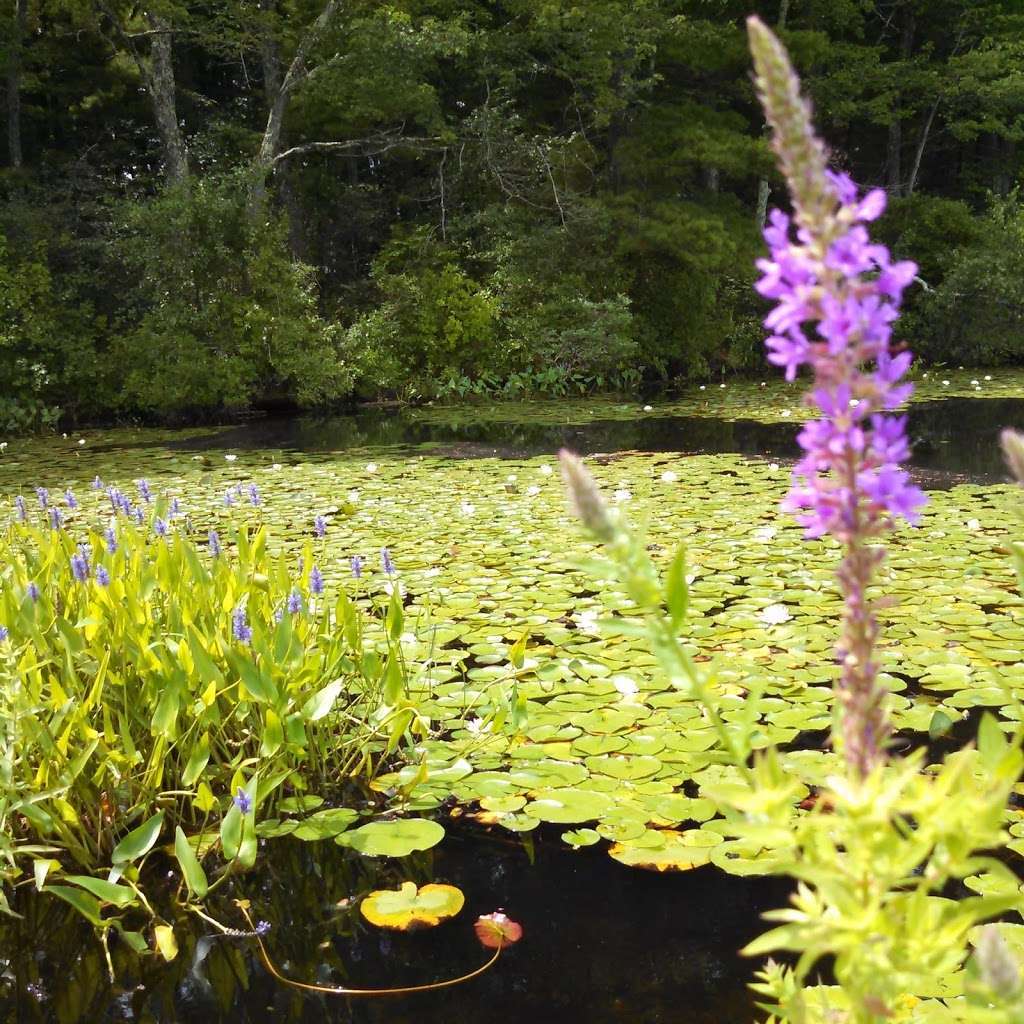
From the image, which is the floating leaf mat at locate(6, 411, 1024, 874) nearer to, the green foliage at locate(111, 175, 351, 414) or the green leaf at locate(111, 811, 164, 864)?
the green leaf at locate(111, 811, 164, 864)

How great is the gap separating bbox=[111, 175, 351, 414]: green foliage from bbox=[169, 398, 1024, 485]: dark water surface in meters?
0.68

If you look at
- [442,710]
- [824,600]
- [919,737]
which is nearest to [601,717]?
[442,710]

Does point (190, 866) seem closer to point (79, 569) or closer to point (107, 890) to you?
point (107, 890)

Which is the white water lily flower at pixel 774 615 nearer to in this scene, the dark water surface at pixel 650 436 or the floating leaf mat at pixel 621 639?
the floating leaf mat at pixel 621 639

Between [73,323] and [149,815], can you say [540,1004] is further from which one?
[73,323]

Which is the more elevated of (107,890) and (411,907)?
(107,890)

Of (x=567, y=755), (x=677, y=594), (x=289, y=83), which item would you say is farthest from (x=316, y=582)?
(x=289, y=83)

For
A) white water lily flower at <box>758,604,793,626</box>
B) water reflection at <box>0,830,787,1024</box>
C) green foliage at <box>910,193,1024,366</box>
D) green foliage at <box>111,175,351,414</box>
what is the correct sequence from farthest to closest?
1. green foliage at <box>910,193,1024,366</box>
2. green foliage at <box>111,175,351,414</box>
3. white water lily flower at <box>758,604,793,626</box>
4. water reflection at <box>0,830,787,1024</box>

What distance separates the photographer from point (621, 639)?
3393 mm

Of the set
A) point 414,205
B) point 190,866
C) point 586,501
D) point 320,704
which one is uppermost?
point 414,205

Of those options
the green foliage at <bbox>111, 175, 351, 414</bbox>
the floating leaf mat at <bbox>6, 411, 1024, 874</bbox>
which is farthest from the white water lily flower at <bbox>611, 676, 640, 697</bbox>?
the green foliage at <bbox>111, 175, 351, 414</bbox>

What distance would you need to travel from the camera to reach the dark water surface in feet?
25.0

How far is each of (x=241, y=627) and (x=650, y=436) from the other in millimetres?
7152

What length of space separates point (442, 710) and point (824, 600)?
65.5 inches
